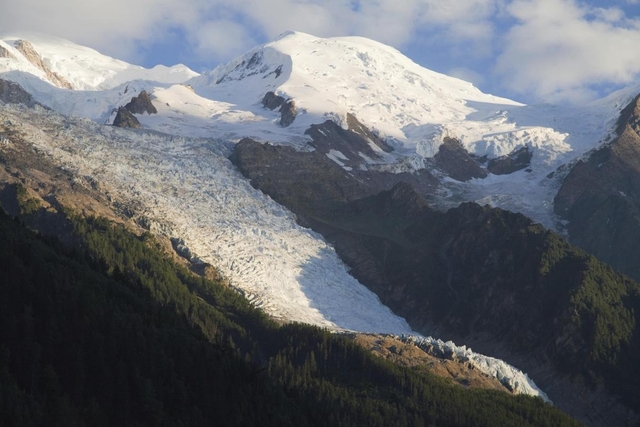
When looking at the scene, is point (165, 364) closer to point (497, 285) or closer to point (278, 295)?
point (278, 295)

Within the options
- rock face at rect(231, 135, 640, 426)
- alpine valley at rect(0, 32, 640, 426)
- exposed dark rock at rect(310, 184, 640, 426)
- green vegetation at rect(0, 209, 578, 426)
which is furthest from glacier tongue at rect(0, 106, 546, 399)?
green vegetation at rect(0, 209, 578, 426)

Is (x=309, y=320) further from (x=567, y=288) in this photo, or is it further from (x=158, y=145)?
(x=158, y=145)

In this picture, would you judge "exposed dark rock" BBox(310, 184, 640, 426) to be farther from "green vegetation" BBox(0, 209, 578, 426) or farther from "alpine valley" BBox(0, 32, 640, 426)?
"green vegetation" BBox(0, 209, 578, 426)

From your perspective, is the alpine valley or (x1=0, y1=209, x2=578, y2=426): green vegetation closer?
(x1=0, y1=209, x2=578, y2=426): green vegetation

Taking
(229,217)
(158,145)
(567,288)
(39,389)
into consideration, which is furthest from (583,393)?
(158,145)

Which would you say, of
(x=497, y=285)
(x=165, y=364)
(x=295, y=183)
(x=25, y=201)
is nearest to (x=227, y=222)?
(x=25, y=201)

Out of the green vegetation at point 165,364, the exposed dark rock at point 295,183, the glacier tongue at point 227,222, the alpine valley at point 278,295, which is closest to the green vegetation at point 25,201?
the alpine valley at point 278,295
